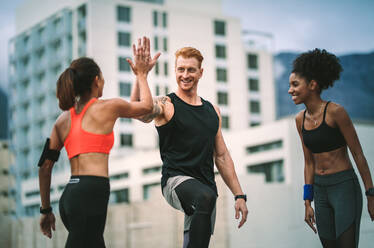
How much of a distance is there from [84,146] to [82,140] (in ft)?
0.16

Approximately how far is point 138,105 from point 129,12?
51.8 metres

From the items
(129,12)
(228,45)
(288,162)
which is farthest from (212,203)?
(228,45)

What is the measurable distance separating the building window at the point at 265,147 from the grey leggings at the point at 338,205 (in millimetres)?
38679

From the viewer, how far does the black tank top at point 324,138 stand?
480cm

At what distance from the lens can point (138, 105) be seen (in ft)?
14.3

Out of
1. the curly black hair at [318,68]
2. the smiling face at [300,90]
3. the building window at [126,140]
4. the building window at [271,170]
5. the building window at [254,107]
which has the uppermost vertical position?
the building window at [254,107]

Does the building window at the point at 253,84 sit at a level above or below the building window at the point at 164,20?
below

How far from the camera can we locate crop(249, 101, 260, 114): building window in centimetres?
6109

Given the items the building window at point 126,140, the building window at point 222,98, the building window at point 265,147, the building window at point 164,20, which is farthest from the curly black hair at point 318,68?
the building window at point 222,98

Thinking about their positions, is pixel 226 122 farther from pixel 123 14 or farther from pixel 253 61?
pixel 123 14

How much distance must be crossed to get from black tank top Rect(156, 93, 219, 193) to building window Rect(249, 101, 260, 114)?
56.2 m

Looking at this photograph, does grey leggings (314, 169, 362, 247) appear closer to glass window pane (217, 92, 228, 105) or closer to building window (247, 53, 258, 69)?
glass window pane (217, 92, 228, 105)

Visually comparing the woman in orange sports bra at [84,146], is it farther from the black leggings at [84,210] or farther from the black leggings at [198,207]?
the black leggings at [198,207]

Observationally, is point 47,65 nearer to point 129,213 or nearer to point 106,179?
point 129,213
